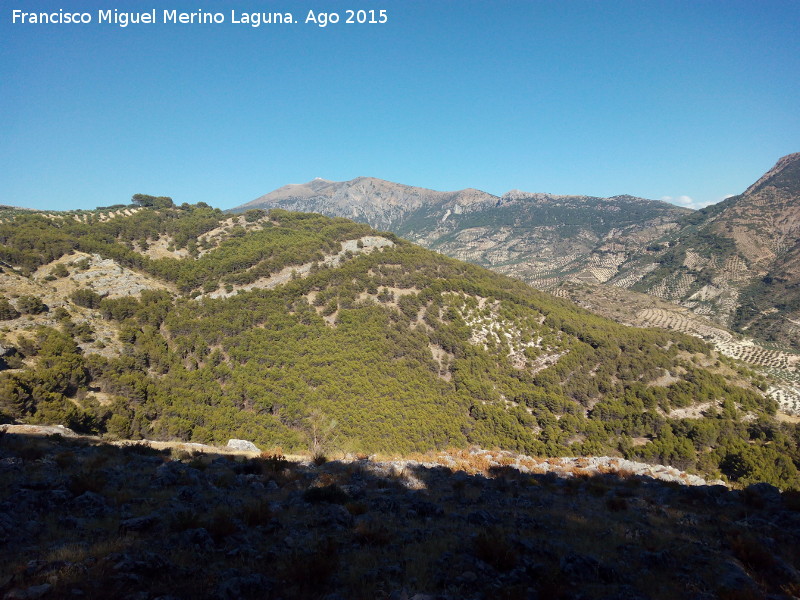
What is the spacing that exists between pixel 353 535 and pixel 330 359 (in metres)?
41.6

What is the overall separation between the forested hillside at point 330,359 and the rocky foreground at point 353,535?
21.2 meters

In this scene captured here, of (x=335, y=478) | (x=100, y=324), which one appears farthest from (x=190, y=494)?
(x=100, y=324)

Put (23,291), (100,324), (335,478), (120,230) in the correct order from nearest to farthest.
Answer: (335,478)
(23,291)
(100,324)
(120,230)

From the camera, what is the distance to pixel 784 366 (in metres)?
85.2

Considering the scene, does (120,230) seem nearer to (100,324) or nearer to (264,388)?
(100,324)

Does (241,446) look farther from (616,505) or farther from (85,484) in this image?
(616,505)

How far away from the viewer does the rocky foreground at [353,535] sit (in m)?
5.59

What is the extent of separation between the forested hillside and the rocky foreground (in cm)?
2125

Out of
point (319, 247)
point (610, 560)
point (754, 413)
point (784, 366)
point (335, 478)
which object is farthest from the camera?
point (784, 366)

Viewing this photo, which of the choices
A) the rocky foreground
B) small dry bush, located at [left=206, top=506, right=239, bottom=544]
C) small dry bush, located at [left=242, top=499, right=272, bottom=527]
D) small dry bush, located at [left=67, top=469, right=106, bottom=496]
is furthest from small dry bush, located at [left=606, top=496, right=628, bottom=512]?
small dry bush, located at [left=67, top=469, right=106, bottom=496]

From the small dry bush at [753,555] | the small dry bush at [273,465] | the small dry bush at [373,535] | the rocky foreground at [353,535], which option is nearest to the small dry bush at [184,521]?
the rocky foreground at [353,535]

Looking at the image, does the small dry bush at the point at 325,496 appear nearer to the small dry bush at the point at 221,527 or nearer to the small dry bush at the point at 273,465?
the small dry bush at the point at 221,527

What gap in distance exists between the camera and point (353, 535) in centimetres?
782

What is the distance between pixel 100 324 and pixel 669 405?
256ft
